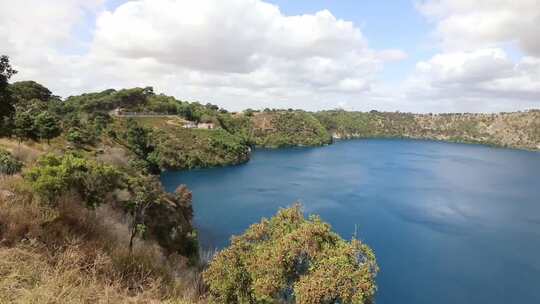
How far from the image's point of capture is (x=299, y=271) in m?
16.4

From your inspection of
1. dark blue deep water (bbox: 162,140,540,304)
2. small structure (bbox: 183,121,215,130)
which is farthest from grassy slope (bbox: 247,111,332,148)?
dark blue deep water (bbox: 162,140,540,304)

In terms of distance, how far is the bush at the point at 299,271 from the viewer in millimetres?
14312

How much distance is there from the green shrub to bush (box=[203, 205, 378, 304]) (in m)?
6.77

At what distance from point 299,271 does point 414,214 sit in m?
52.1

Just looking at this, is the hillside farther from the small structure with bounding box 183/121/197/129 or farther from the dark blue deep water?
the dark blue deep water

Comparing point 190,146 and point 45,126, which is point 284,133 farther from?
point 45,126

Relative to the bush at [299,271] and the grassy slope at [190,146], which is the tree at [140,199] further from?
the grassy slope at [190,146]

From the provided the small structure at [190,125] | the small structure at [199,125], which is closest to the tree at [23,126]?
the small structure at [199,125]

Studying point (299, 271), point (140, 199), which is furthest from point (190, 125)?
point (299, 271)

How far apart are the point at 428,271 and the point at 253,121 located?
508 ft

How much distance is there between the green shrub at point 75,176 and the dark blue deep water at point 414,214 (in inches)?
857

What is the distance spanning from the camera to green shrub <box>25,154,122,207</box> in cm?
1740

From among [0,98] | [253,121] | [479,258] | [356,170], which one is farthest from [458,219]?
[253,121]

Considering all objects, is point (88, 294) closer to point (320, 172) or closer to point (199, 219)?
point (199, 219)
